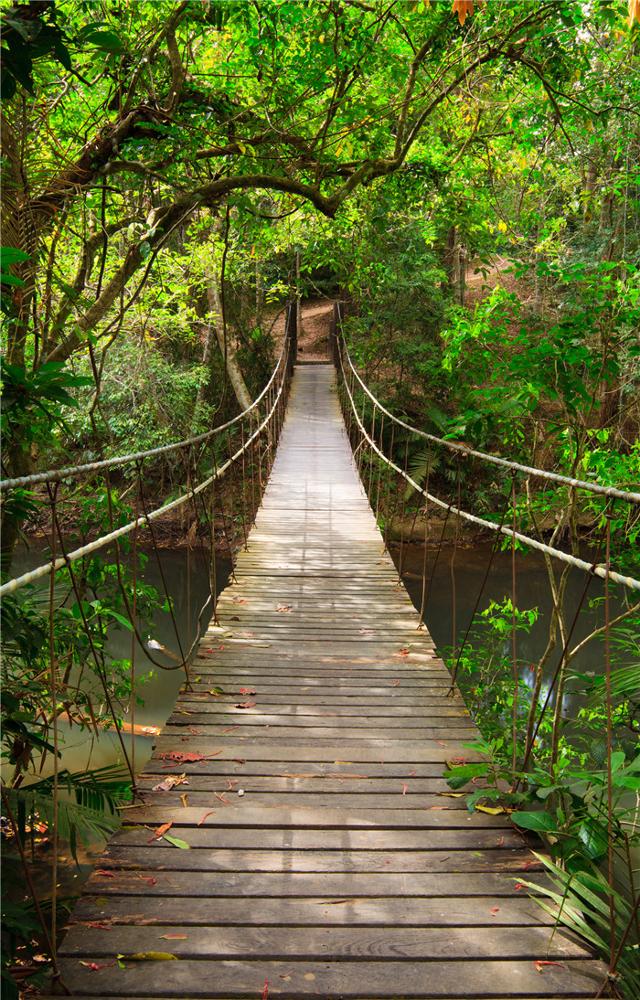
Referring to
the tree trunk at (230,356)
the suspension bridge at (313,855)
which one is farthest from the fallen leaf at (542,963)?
the tree trunk at (230,356)

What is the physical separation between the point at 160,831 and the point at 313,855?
14.9 inches

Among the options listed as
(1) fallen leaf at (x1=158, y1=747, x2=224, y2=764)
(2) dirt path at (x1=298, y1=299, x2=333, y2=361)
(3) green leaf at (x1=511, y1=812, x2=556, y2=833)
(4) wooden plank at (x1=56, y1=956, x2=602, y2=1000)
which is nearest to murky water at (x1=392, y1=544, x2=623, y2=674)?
(1) fallen leaf at (x1=158, y1=747, x2=224, y2=764)

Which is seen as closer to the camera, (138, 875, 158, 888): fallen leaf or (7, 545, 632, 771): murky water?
(138, 875, 158, 888): fallen leaf

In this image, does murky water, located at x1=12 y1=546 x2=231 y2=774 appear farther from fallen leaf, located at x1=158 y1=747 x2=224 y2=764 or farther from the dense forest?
the dense forest

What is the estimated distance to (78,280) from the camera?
3.63 meters

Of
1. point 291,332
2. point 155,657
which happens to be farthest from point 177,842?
point 291,332

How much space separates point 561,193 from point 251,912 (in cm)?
925

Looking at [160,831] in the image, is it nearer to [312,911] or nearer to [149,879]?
[149,879]

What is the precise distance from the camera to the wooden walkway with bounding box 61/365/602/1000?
131cm

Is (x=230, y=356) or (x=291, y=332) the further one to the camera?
(x=291, y=332)

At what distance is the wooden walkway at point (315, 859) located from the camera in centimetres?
131

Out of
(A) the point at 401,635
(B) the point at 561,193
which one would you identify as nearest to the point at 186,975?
(A) the point at 401,635

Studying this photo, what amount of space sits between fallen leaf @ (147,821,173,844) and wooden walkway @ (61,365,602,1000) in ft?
0.04

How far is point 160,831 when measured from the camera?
1.75 m
